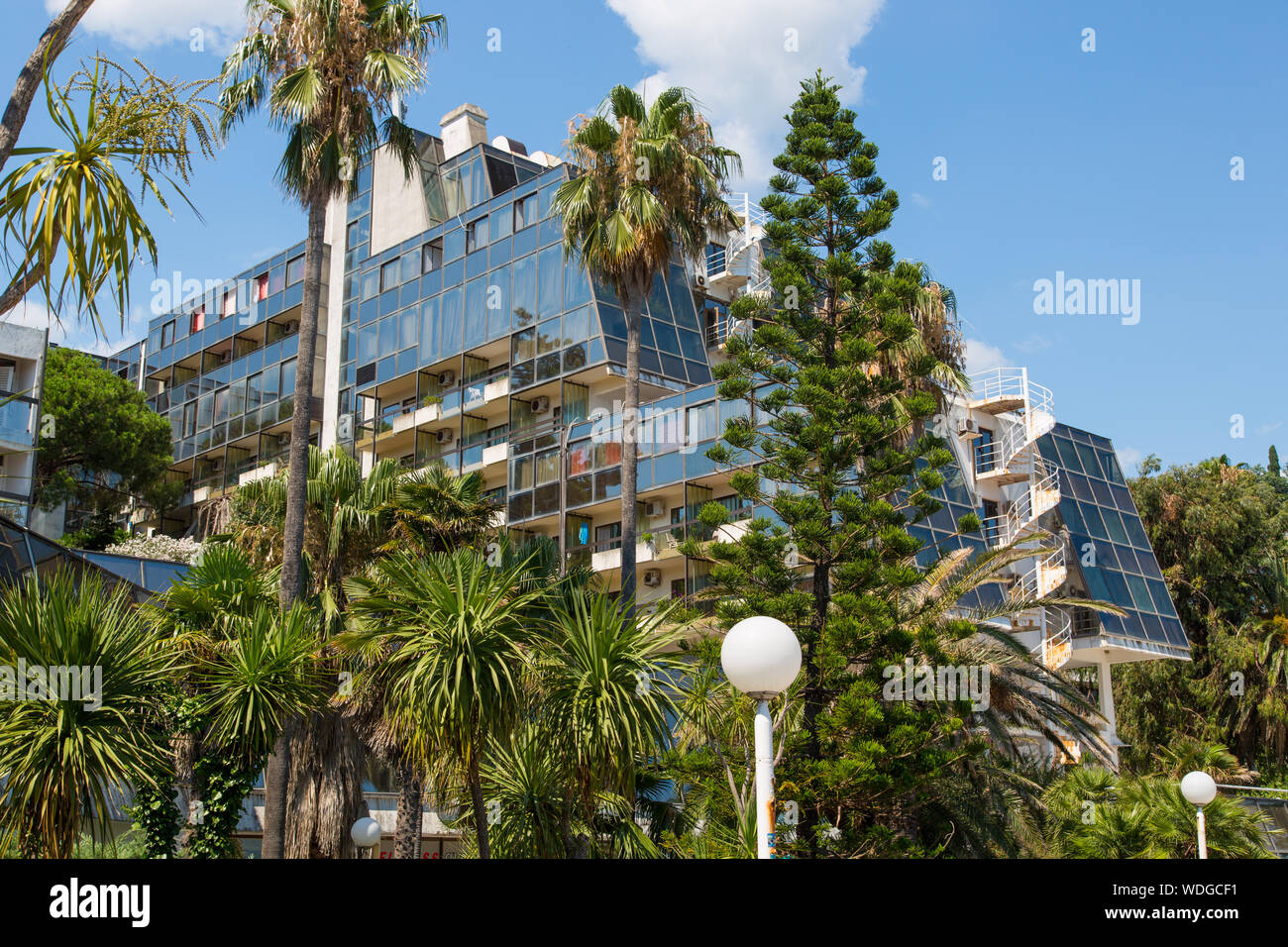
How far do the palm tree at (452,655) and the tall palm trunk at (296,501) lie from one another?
2.79 metres

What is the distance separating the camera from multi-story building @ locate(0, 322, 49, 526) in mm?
37594

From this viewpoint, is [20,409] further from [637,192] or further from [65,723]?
[65,723]

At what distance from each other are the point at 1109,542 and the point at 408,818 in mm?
27010

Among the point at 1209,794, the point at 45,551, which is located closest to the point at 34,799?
the point at 45,551

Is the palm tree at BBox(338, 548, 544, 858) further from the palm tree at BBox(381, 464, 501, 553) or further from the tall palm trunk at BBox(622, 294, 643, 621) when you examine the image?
the tall palm trunk at BBox(622, 294, 643, 621)

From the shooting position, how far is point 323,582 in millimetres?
21047

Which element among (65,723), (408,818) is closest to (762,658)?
(65,723)

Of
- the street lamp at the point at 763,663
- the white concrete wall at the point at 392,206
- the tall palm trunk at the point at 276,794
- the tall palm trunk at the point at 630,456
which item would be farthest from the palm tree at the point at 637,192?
the white concrete wall at the point at 392,206

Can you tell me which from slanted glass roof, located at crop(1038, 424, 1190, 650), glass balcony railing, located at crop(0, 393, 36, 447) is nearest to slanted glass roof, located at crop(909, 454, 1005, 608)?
slanted glass roof, located at crop(1038, 424, 1190, 650)

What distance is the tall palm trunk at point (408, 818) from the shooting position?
63.9 ft

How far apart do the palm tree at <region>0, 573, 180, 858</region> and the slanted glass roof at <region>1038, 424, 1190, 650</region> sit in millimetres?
30870

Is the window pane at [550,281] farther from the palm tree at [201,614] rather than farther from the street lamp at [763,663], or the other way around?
the street lamp at [763,663]

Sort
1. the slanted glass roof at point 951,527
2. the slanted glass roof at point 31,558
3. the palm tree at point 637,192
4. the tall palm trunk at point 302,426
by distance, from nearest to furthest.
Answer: the slanted glass roof at point 31,558 → the tall palm trunk at point 302,426 → the palm tree at point 637,192 → the slanted glass roof at point 951,527
